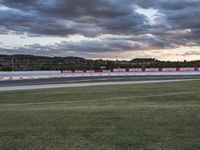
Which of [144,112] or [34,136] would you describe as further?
[144,112]

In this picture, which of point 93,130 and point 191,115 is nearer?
point 93,130

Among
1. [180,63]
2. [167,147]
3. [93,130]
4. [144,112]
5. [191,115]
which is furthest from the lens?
[180,63]

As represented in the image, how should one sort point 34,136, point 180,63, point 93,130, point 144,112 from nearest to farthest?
1. point 34,136
2. point 93,130
3. point 144,112
4. point 180,63

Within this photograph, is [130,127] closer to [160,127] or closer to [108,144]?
[160,127]

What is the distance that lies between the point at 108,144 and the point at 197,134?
224 cm

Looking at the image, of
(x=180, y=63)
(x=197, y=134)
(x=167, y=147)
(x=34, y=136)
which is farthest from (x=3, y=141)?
(x=180, y=63)

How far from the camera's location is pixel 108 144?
622 cm

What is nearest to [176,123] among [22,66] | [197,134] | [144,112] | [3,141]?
[197,134]

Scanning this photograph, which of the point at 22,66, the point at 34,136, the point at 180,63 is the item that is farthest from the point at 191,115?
the point at 180,63

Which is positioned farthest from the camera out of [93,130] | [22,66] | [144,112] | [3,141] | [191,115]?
[22,66]

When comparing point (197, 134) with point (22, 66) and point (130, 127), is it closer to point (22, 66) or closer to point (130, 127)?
point (130, 127)

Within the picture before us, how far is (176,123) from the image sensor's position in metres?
8.52

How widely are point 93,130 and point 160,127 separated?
1733mm

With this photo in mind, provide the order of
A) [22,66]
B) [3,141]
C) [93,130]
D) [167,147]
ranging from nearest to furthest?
1. [167,147]
2. [3,141]
3. [93,130]
4. [22,66]
